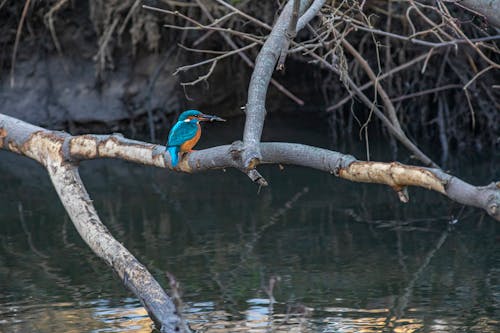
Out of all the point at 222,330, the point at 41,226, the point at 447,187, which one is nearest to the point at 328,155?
the point at 447,187

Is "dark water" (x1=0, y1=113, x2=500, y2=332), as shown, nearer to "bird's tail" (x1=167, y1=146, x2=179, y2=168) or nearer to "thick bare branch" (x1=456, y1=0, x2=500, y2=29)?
"bird's tail" (x1=167, y1=146, x2=179, y2=168)

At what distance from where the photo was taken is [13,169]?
25.3 feet

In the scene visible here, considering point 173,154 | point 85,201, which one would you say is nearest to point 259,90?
point 173,154

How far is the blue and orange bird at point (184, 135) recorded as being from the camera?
3523 mm

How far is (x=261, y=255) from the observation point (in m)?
5.04

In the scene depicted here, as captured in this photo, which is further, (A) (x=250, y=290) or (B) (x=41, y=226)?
(B) (x=41, y=226)

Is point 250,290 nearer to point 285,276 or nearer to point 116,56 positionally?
point 285,276

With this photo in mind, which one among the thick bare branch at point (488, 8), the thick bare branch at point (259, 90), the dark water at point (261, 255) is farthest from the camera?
the dark water at point (261, 255)

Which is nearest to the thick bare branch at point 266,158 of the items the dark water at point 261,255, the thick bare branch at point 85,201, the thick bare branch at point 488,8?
the thick bare branch at point 85,201

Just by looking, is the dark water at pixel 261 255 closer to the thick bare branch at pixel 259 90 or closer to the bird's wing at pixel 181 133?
the thick bare branch at pixel 259 90

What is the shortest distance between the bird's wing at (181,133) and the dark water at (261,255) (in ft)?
2.15

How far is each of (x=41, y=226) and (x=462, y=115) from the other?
3796 mm

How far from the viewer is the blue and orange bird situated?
139 inches

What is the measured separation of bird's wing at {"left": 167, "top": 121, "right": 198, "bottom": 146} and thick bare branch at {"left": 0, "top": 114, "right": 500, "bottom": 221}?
Result: 0.06 metres
